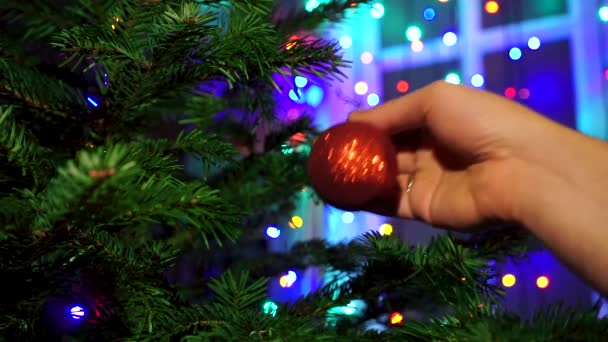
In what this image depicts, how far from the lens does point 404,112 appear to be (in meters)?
0.53

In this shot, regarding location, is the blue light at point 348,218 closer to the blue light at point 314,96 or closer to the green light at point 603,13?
the blue light at point 314,96

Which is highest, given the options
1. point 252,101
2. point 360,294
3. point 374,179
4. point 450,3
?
point 450,3

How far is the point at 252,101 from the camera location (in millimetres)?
567

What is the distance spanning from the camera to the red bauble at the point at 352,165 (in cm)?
46

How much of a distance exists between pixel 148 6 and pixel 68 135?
171 mm

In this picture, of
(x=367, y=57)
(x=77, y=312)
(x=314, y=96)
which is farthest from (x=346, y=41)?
(x=77, y=312)

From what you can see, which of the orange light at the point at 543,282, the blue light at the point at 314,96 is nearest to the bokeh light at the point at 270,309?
the orange light at the point at 543,282

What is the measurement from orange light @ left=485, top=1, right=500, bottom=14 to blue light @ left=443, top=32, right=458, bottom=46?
13 cm

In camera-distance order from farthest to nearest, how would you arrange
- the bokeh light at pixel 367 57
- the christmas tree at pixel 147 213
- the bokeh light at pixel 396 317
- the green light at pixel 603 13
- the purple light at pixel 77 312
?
the bokeh light at pixel 367 57, the green light at pixel 603 13, the bokeh light at pixel 396 317, the purple light at pixel 77 312, the christmas tree at pixel 147 213

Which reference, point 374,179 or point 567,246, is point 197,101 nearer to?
point 374,179

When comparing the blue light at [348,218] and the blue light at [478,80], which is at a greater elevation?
the blue light at [478,80]

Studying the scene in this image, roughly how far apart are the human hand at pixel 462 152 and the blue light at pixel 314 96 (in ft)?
3.69

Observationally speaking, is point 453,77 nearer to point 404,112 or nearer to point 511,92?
point 511,92

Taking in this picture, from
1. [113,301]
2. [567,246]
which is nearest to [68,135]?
[113,301]
